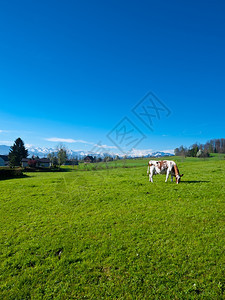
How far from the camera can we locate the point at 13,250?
780 centimetres

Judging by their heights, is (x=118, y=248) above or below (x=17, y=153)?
below

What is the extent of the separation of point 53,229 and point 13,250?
81.8 inches

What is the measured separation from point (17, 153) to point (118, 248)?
9769 cm

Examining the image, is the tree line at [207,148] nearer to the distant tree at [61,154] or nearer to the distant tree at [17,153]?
the distant tree at [61,154]

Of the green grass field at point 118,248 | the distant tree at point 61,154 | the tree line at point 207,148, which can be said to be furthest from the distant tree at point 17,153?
the tree line at point 207,148

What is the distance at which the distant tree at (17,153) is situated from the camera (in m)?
85.9

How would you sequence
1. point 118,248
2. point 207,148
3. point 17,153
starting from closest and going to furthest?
1. point 118,248
2. point 17,153
3. point 207,148

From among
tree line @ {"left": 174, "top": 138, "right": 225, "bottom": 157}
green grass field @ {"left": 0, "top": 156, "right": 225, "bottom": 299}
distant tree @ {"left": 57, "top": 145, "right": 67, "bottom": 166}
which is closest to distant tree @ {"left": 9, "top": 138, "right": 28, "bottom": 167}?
distant tree @ {"left": 57, "top": 145, "right": 67, "bottom": 166}

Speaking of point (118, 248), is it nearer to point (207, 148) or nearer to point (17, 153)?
point (17, 153)

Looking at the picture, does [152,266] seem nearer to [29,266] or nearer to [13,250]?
[29,266]

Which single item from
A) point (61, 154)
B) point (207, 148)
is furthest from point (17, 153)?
point (207, 148)

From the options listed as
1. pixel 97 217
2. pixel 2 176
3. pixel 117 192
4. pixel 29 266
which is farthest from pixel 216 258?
pixel 2 176

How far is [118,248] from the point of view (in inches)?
287

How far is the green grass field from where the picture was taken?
5.63 meters
